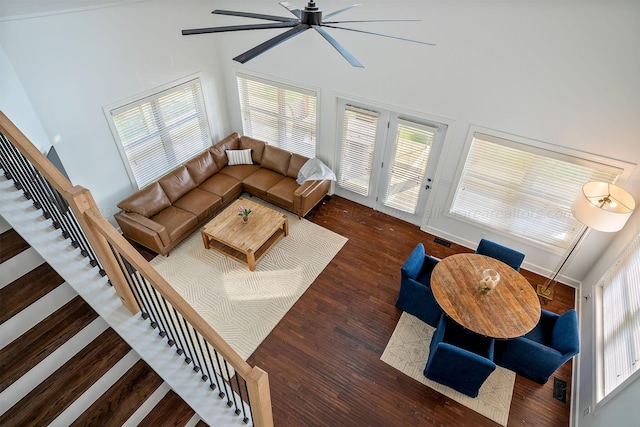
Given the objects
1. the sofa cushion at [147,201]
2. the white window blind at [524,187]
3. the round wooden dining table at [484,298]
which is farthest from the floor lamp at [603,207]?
the sofa cushion at [147,201]

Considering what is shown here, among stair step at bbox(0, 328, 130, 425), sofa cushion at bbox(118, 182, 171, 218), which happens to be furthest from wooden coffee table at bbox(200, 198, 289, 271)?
stair step at bbox(0, 328, 130, 425)

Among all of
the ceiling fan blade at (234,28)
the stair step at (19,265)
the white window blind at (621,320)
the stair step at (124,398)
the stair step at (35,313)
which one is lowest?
the white window blind at (621,320)

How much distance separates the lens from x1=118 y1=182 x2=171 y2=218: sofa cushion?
525 centimetres

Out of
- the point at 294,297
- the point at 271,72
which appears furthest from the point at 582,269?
the point at 271,72

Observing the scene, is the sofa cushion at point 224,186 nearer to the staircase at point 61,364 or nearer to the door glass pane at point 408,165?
the door glass pane at point 408,165

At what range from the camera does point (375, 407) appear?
3.74 metres

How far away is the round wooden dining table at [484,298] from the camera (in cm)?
367

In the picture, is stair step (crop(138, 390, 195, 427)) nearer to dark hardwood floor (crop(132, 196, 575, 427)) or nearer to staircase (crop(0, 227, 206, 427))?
staircase (crop(0, 227, 206, 427))

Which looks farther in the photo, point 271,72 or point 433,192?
point 271,72

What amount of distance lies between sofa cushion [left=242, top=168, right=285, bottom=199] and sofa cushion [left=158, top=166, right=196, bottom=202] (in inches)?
35.8

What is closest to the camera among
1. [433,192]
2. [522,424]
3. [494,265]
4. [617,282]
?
[522,424]

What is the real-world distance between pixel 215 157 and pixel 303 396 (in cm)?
428

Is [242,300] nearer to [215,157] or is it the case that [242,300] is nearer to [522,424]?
[215,157]

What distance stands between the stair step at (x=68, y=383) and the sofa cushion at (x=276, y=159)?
417cm
